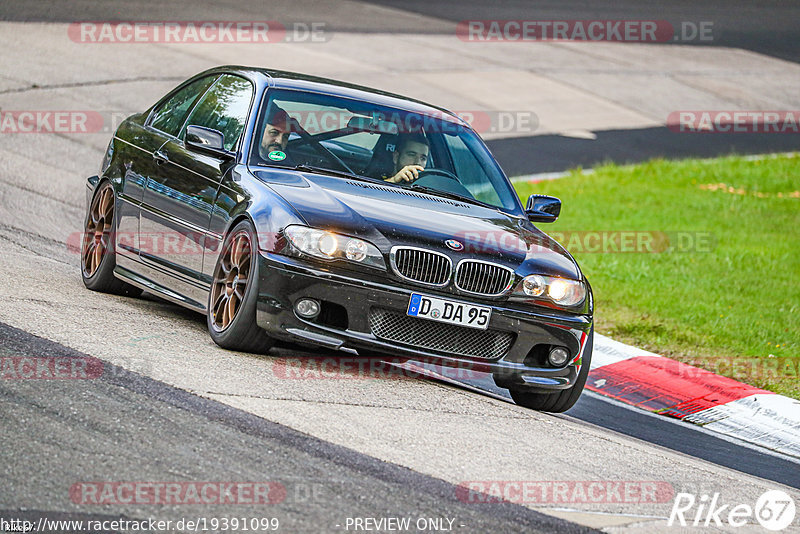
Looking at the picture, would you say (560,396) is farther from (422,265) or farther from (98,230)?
(98,230)

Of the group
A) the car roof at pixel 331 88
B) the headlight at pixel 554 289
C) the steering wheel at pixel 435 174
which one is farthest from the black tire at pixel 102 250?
the headlight at pixel 554 289

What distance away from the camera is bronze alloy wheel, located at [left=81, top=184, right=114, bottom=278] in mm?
8852

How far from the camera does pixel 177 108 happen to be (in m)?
8.88

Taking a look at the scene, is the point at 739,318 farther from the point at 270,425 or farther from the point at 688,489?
the point at 270,425

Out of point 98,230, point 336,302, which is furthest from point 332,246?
point 98,230

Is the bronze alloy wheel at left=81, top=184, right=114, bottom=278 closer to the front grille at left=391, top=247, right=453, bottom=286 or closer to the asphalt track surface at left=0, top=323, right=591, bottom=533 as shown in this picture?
the front grille at left=391, top=247, right=453, bottom=286

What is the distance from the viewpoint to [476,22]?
29.6m

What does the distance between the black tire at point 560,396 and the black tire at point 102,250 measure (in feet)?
9.74

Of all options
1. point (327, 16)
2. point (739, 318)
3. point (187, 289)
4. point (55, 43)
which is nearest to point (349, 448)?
point (187, 289)

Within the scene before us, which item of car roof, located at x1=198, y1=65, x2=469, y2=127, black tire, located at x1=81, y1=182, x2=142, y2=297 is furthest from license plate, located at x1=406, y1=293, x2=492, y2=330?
black tire, located at x1=81, y1=182, x2=142, y2=297

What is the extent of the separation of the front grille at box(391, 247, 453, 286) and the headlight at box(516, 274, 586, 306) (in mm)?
452

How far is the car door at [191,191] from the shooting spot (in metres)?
7.57

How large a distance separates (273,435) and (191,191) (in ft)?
8.95

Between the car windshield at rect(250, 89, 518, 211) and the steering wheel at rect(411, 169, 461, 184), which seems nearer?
the car windshield at rect(250, 89, 518, 211)
